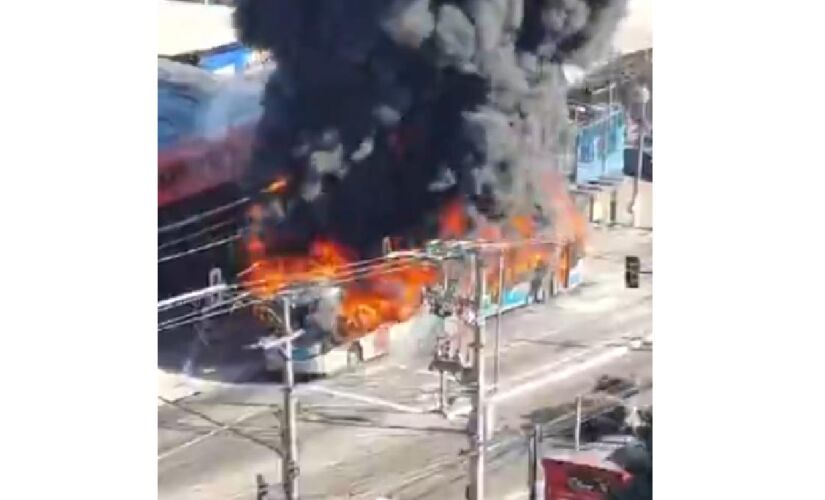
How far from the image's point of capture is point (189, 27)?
1429mm

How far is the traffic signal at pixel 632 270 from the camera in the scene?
144 cm

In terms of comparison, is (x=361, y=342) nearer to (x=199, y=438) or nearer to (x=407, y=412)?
(x=407, y=412)

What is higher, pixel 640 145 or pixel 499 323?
pixel 640 145

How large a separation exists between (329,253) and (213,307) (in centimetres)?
16

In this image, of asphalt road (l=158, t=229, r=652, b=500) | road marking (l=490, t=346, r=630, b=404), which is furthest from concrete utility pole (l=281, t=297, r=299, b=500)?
road marking (l=490, t=346, r=630, b=404)

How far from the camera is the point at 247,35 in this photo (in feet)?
4.71

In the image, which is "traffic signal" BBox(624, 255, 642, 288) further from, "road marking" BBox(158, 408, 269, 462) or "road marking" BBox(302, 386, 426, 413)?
"road marking" BBox(158, 408, 269, 462)

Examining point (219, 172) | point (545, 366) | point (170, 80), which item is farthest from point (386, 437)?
point (170, 80)

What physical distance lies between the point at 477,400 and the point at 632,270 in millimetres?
248

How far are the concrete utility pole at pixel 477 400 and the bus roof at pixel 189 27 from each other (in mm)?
412

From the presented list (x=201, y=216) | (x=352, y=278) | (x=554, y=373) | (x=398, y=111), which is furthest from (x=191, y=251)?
(x=554, y=373)

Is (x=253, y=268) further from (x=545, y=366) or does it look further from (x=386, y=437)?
(x=545, y=366)

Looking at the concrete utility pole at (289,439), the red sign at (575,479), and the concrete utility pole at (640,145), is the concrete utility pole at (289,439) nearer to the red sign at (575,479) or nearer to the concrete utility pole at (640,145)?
the red sign at (575,479)

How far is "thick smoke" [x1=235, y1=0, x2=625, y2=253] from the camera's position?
1425 millimetres
